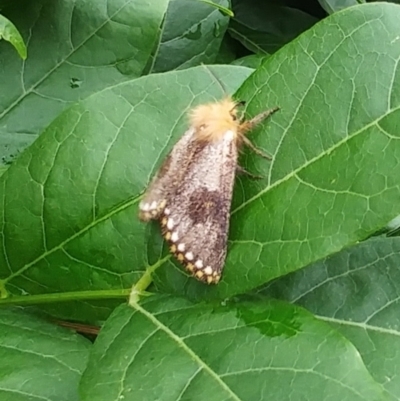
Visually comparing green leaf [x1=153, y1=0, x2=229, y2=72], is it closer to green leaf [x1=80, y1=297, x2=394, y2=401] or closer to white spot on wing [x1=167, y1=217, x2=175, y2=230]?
white spot on wing [x1=167, y1=217, x2=175, y2=230]

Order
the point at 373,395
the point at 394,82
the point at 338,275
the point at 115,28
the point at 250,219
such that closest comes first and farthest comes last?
the point at 373,395
the point at 394,82
the point at 250,219
the point at 338,275
the point at 115,28

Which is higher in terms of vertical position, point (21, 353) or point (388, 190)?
point (388, 190)

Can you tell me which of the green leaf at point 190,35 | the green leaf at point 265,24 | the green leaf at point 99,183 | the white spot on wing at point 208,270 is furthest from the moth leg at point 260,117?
the green leaf at point 265,24

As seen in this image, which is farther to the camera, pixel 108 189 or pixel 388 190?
→ pixel 108 189

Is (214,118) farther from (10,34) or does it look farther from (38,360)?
(38,360)

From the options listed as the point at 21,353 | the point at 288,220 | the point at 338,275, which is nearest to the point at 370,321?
the point at 338,275

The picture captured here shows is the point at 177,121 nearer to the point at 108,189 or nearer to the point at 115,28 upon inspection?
the point at 108,189

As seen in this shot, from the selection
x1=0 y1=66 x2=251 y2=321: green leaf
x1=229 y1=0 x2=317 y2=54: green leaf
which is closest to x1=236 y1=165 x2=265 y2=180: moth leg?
x1=0 y1=66 x2=251 y2=321: green leaf
